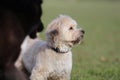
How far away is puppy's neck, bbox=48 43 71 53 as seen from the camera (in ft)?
30.2

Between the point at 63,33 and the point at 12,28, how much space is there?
7.98 ft

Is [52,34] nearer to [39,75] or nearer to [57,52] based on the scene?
[57,52]

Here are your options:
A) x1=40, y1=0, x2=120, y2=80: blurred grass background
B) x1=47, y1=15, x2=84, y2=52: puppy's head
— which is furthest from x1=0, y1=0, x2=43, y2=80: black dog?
x1=40, y1=0, x2=120, y2=80: blurred grass background

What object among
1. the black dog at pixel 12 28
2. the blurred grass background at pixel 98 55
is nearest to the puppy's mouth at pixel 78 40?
the blurred grass background at pixel 98 55

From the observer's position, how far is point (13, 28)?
6.86 meters

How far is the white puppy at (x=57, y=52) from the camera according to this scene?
9094 mm

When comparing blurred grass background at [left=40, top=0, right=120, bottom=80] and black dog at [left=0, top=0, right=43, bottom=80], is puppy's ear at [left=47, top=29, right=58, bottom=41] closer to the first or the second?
blurred grass background at [left=40, top=0, right=120, bottom=80]

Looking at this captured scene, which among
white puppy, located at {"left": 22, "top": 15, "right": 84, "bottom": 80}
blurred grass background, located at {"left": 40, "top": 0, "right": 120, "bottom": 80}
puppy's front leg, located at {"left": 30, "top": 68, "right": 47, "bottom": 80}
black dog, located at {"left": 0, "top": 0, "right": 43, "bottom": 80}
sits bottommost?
blurred grass background, located at {"left": 40, "top": 0, "right": 120, "bottom": 80}

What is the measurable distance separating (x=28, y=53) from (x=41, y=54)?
80cm

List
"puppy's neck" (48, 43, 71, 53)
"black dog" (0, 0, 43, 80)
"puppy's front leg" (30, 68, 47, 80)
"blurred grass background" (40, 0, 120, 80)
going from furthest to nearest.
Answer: "blurred grass background" (40, 0, 120, 80) → "puppy's neck" (48, 43, 71, 53) → "puppy's front leg" (30, 68, 47, 80) → "black dog" (0, 0, 43, 80)

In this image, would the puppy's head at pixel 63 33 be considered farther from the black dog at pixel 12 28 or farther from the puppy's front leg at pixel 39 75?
the black dog at pixel 12 28

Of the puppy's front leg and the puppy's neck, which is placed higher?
the puppy's neck

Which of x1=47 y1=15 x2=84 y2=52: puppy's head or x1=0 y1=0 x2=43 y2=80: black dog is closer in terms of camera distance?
x1=0 y1=0 x2=43 y2=80: black dog

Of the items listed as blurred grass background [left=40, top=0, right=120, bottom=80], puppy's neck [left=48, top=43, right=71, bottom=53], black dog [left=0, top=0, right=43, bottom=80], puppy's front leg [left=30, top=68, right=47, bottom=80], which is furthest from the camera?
blurred grass background [left=40, top=0, right=120, bottom=80]
